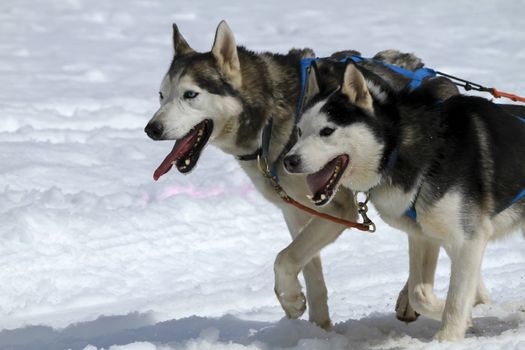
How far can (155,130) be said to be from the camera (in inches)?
144

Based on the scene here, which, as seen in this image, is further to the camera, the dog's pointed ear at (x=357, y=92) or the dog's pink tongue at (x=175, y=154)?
the dog's pink tongue at (x=175, y=154)

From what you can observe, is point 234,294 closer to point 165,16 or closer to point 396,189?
point 396,189

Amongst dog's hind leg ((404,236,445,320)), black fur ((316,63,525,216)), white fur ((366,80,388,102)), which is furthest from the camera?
dog's hind leg ((404,236,445,320))

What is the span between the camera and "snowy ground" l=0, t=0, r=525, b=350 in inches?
159

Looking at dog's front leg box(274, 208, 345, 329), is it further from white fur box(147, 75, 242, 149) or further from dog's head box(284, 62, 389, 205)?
white fur box(147, 75, 242, 149)

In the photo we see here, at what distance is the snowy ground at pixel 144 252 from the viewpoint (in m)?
4.05

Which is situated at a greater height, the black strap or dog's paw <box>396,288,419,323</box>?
the black strap

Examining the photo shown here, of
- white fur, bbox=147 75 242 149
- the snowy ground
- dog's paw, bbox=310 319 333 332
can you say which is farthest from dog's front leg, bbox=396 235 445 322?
white fur, bbox=147 75 242 149

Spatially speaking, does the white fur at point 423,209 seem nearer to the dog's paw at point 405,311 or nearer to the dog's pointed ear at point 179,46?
the dog's paw at point 405,311

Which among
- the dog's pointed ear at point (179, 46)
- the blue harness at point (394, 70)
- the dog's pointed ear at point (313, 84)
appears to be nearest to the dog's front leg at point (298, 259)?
the blue harness at point (394, 70)

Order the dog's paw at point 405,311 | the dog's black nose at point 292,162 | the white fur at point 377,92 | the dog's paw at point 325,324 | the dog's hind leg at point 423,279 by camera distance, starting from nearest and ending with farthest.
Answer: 1. the dog's black nose at point 292,162
2. the white fur at point 377,92
3. the dog's hind leg at point 423,279
4. the dog's paw at point 405,311
5. the dog's paw at point 325,324

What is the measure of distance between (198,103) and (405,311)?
4.35 ft

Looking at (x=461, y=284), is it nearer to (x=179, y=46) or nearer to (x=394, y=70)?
(x=394, y=70)

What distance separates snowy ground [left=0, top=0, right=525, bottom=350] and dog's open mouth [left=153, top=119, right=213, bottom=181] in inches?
27.7
